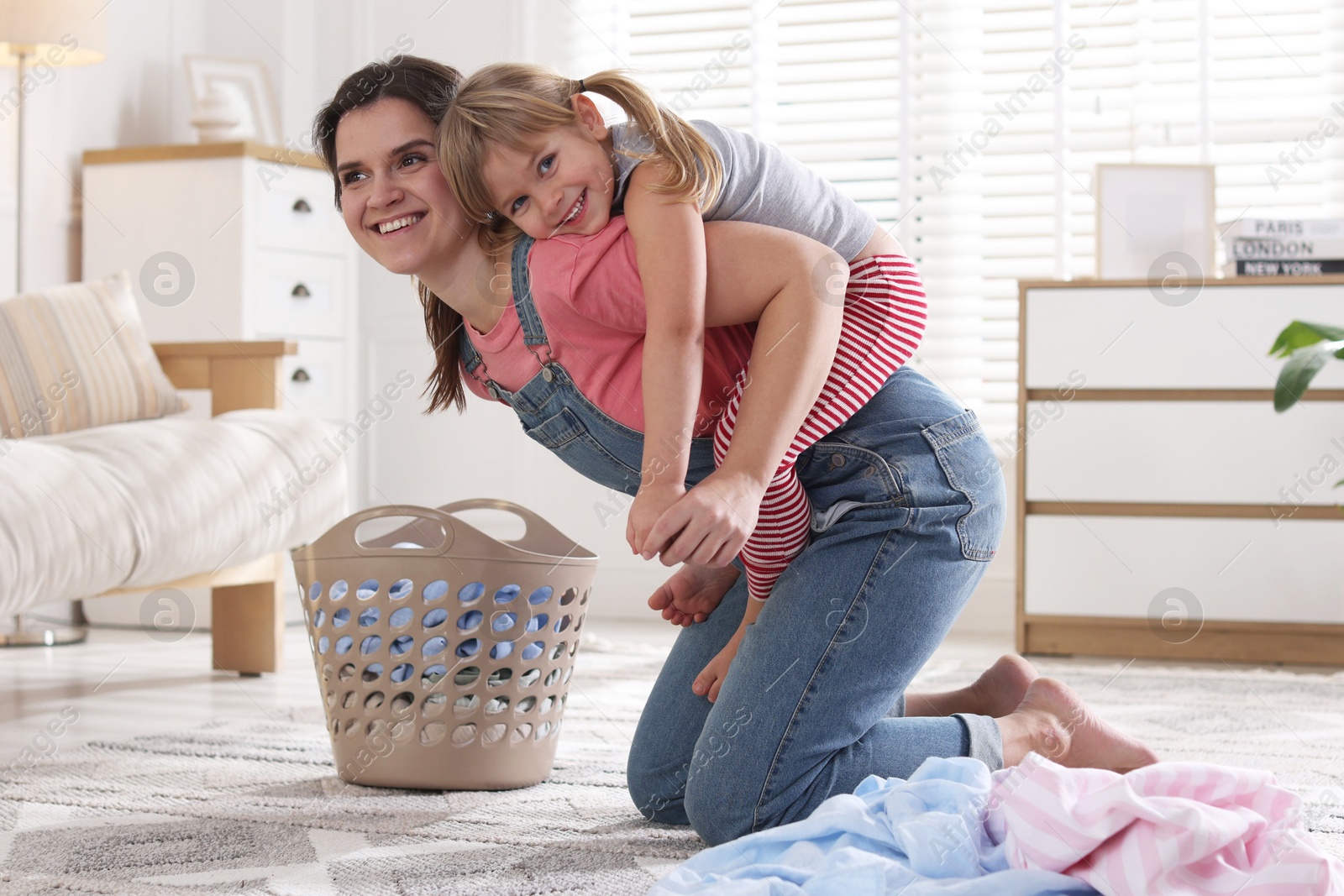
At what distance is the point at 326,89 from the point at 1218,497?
2296 millimetres

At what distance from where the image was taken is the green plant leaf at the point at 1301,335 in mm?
2219

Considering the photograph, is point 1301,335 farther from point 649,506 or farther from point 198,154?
point 198,154

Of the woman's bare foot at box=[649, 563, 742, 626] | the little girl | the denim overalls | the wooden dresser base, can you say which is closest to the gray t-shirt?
the little girl

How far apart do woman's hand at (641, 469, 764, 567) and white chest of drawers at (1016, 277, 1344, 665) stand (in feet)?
5.64

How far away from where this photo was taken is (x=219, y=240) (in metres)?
2.89

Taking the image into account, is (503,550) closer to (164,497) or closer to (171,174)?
(164,497)

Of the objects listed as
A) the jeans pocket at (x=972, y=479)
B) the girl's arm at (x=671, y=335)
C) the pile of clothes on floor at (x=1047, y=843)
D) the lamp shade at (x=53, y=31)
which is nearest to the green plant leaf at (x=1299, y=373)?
the jeans pocket at (x=972, y=479)

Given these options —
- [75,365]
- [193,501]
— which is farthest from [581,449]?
[75,365]

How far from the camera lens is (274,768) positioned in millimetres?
1433

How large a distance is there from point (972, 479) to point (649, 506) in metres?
0.36

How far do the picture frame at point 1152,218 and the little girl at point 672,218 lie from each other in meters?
1.75

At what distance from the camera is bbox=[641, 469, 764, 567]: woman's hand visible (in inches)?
34.2

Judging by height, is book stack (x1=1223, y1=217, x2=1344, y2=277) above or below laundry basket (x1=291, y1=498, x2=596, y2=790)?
above

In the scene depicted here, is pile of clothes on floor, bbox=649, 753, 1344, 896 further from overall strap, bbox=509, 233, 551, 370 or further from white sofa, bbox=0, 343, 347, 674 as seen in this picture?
white sofa, bbox=0, 343, 347, 674
